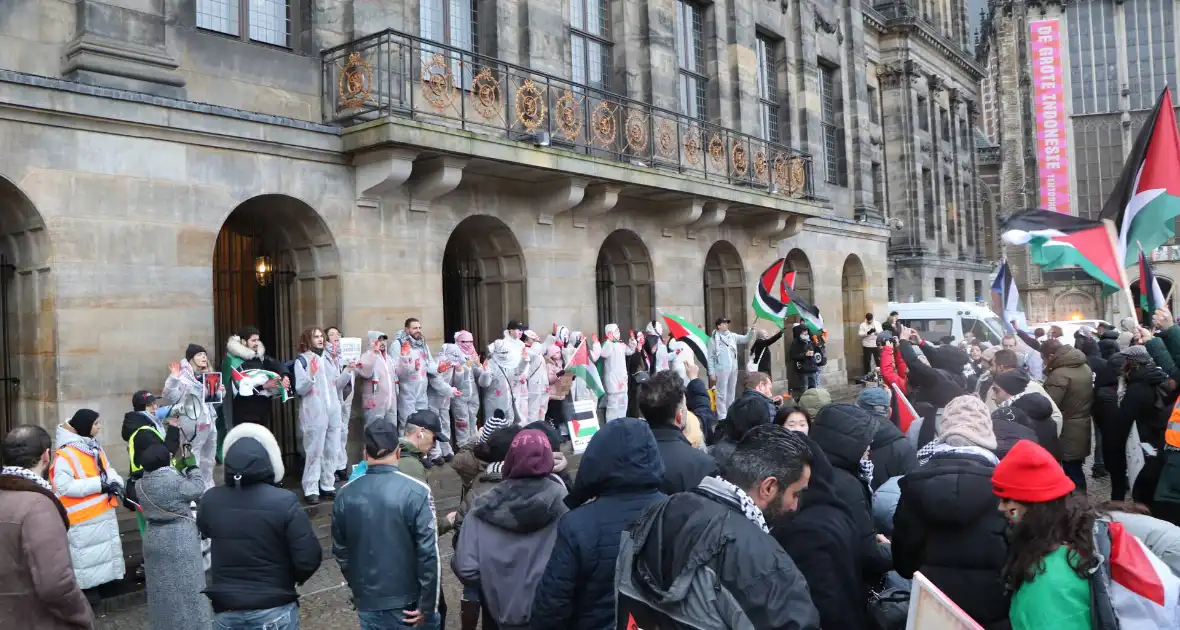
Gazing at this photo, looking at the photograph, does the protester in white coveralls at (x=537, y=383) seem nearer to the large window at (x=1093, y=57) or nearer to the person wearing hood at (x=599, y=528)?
the person wearing hood at (x=599, y=528)

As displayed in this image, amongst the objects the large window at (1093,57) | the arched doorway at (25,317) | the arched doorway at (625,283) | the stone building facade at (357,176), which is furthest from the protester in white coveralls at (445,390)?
the large window at (1093,57)

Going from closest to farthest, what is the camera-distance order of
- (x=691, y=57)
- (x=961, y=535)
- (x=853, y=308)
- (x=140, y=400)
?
(x=961, y=535) → (x=140, y=400) → (x=691, y=57) → (x=853, y=308)

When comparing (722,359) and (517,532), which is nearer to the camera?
(517,532)

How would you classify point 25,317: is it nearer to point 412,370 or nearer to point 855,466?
point 412,370

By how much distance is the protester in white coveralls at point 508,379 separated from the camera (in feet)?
39.0

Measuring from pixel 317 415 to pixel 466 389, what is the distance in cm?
248

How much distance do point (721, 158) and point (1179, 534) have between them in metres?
14.8

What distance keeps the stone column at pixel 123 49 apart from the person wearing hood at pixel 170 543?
5.65 metres

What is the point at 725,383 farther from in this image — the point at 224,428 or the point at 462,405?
the point at 224,428

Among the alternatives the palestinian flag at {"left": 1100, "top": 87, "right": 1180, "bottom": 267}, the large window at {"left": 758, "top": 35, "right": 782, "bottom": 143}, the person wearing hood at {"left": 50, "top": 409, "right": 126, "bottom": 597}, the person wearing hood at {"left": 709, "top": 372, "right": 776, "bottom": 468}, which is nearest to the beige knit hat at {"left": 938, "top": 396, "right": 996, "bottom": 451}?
the person wearing hood at {"left": 709, "top": 372, "right": 776, "bottom": 468}

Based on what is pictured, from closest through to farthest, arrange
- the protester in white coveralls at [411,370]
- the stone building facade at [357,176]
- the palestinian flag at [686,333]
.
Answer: the stone building facade at [357,176] → the protester in white coveralls at [411,370] → the palestinian flag at [686,333]

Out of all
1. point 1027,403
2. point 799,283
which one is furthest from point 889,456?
point 799,283

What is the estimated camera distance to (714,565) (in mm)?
2604

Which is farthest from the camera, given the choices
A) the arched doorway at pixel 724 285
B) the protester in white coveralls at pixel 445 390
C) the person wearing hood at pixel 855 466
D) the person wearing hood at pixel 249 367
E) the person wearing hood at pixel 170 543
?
the arched doorway at pixel 724 285
